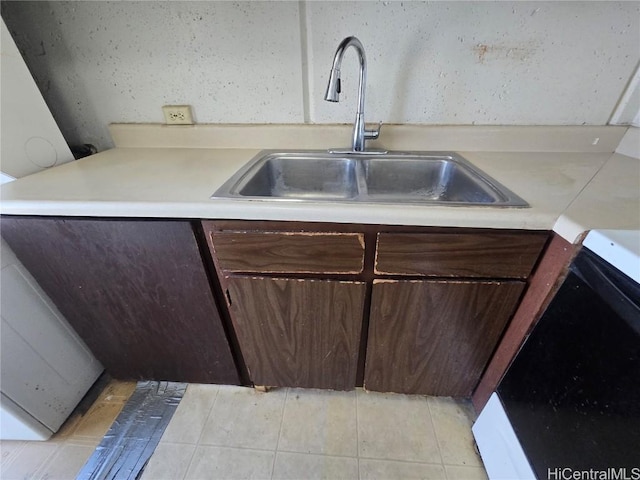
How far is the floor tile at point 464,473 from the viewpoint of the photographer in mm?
981

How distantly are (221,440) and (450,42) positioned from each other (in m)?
1.77

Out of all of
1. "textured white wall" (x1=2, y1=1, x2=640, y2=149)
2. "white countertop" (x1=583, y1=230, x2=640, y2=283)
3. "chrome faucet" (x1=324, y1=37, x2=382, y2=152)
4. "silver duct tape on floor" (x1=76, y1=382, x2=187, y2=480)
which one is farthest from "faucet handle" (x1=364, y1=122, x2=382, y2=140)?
"silver duct tape on floor" (x1=76, y1=382, x2=187, y2=480)

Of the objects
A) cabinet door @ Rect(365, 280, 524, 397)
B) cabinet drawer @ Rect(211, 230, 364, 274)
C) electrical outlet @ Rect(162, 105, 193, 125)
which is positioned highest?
electrical outlet @ Rect(162, 105, 193, 125)

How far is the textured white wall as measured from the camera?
39.5 inches

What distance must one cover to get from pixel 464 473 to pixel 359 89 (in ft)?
4.76

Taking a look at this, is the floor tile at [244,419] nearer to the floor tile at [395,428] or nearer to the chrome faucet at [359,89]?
the floor tile at [395,428]

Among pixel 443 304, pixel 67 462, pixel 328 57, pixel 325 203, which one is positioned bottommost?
pixel 67 462

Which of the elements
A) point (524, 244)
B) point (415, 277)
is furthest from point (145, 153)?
point (524, 244)

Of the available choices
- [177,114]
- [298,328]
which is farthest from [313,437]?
[177,114]

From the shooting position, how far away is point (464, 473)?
99cm

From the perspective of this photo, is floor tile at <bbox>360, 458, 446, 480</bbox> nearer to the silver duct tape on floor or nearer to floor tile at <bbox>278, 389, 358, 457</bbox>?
floor tile at <bbox>278, 389, 358, 457</bbox>

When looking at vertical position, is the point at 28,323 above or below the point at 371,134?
below

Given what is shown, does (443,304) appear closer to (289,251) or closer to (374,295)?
(374,295)

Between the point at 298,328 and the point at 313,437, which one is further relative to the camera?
the point at 313,437
